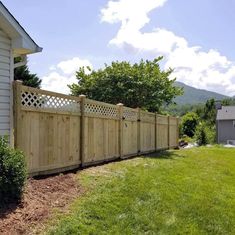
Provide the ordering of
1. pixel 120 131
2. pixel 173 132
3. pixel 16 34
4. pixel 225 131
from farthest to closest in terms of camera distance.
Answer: pixel 225 131
pixel 173 132
pixel 120 131
pixel 16 34

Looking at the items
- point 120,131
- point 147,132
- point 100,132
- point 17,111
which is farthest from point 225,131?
point 17,111

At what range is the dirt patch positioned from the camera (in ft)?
17.1

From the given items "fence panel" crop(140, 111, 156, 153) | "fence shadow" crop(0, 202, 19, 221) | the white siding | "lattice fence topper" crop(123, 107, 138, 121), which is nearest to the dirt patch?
"fence shadow" crop(0, 202, 19, 221)

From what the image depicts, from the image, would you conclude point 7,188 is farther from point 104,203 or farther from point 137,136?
point 137,136

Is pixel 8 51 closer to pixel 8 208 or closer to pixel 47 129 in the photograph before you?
pixel 47 129

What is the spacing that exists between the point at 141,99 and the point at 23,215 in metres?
17.1

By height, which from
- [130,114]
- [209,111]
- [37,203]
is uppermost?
[209,111]

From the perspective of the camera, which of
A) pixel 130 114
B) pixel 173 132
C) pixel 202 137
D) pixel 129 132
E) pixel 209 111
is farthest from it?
pixel 209 111

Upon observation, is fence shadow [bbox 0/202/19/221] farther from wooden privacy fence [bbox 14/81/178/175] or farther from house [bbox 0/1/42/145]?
house [bbox 0/1/42/145]

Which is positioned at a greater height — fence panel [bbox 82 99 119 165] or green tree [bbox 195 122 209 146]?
fence panel [bbox 82 99 119 165]

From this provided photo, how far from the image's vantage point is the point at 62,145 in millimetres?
8953

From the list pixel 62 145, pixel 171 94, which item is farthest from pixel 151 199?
pixel 171 94

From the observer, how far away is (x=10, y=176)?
5.84m

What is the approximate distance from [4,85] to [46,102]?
0.98 m
